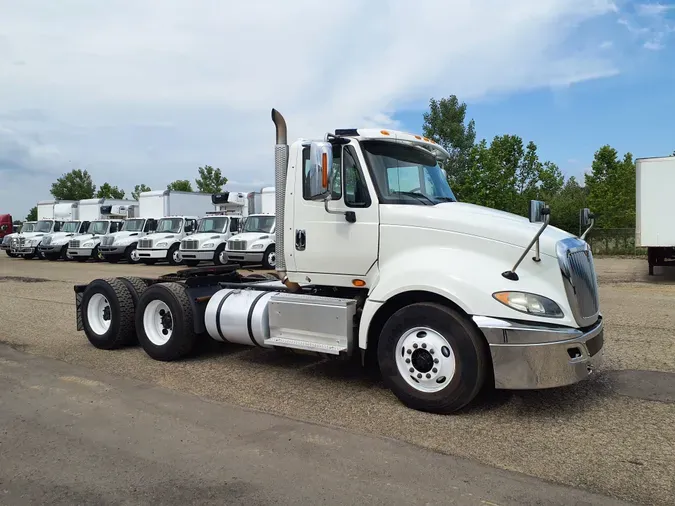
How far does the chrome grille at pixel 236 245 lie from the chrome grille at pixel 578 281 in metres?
17.0

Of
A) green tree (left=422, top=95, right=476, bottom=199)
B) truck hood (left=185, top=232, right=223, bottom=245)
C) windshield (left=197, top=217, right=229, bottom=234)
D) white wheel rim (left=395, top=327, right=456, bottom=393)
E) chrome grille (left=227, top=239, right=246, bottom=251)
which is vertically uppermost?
green tree (left=422, top=95, right=476, bottom=199)

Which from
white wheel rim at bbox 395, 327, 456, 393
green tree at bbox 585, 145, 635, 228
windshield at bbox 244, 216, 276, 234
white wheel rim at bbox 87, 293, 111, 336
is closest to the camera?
white wheel rim at bbox 395, 327, 456, 393

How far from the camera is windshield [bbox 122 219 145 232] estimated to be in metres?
28.2

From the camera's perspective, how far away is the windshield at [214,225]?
78.3 feet

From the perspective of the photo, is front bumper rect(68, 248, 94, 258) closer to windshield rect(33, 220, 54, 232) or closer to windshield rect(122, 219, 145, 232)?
windshield rect(122, 219, 145, 232)

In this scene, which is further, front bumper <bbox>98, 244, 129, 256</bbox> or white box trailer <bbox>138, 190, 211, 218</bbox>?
white box trailer <bbox>138, 190, 211, 218</bbox>

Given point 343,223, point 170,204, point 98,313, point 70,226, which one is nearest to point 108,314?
point 98,313

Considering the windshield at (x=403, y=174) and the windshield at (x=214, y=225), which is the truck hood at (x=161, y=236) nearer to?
the windshield at (x=214, y=225)

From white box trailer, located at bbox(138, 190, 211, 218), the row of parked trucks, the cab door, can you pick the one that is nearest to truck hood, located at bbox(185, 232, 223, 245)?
the row of parked trucks

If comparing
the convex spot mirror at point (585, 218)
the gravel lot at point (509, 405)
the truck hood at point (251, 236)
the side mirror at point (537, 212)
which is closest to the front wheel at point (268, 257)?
the truck hood at point (251, 236)

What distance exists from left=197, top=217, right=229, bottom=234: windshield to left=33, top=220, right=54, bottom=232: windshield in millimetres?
13939

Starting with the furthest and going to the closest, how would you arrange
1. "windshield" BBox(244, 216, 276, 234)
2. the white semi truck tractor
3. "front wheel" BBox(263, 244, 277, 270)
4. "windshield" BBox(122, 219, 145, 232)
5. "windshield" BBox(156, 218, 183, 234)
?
"windshield" BBox(122, 219, 145, 232)
"windshield" BBox(156, 218, 183, 234)
"windshield" BBox(244, 216, 276, 234)
"front wheel" BBox(263, 244, 277, 270)
the white semi truck tractor

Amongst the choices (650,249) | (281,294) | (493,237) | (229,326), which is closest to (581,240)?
(493,237)

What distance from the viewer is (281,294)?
6168 millimetres
